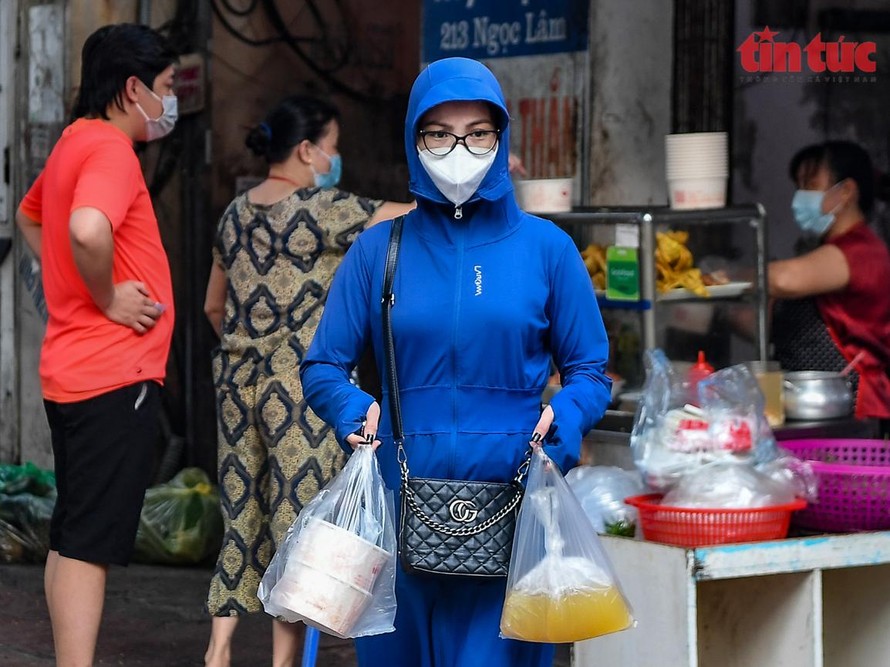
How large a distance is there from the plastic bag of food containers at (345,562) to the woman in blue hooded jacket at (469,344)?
10 centimetres

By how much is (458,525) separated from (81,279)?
1.65 metres

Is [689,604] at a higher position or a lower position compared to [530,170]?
lower

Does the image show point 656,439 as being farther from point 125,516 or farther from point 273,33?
point 273,33

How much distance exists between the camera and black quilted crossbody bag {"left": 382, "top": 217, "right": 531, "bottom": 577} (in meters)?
3.10

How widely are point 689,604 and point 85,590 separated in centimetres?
167

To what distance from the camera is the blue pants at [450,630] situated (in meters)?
3.18

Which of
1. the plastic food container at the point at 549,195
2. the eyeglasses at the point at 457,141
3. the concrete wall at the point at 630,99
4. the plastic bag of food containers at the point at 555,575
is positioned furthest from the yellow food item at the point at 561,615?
the concrete wall at the point at 630,99

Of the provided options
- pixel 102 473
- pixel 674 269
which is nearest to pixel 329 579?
pixel 102 473

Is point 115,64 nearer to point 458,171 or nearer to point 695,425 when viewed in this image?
point 458,171

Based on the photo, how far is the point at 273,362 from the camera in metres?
4.80

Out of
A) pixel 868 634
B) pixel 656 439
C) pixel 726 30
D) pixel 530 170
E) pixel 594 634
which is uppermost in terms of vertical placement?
pixel 726 30

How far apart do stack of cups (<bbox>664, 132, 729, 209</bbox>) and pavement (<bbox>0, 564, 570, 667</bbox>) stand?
1.71m

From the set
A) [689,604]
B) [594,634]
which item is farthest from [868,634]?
[594,634]

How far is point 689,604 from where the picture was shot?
12.3 feet
